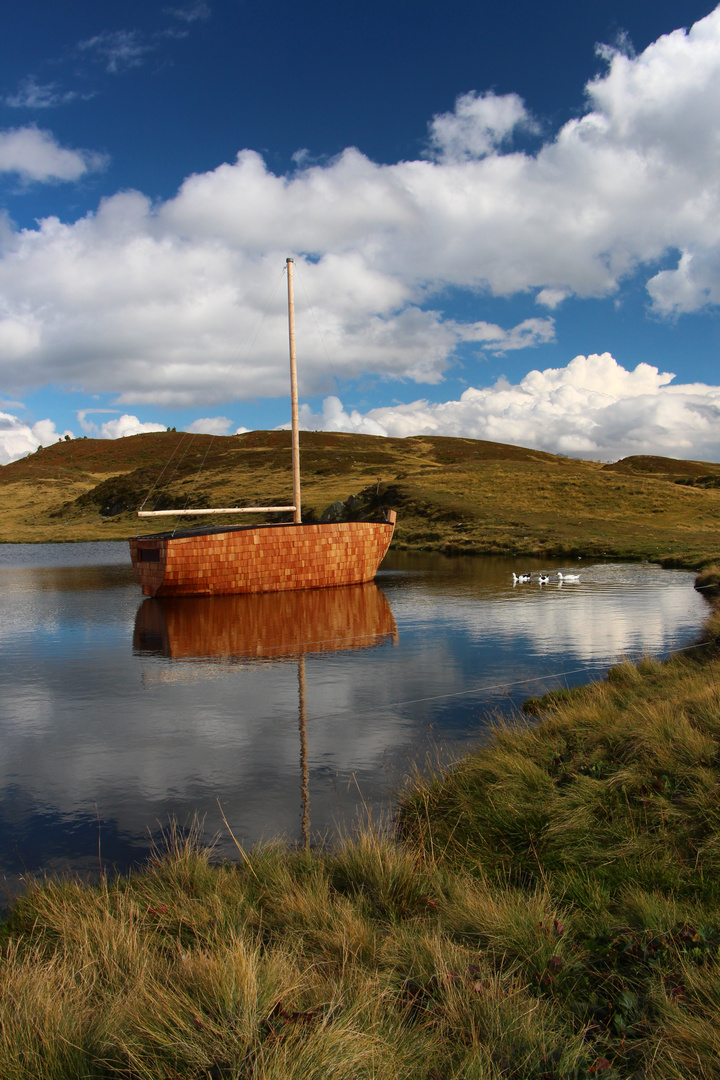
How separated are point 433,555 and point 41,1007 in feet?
124

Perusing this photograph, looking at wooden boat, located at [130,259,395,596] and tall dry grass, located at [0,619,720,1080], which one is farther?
wooden boat, located at [130,259,395,596]

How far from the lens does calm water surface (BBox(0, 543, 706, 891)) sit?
6836 mm

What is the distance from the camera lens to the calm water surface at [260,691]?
269 inches

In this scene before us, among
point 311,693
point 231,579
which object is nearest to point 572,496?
point 231,579

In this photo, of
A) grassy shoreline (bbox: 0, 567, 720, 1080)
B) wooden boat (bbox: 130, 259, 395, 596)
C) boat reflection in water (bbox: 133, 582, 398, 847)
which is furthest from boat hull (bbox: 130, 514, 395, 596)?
grassy shoreline (bbox: 0, 567, 720, 1080)

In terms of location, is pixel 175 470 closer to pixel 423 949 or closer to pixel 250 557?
pixel 250 557

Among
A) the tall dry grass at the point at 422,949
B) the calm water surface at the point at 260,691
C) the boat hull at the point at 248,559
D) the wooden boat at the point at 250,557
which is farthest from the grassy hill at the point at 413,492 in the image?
the tall dry grass at the point at 422,949

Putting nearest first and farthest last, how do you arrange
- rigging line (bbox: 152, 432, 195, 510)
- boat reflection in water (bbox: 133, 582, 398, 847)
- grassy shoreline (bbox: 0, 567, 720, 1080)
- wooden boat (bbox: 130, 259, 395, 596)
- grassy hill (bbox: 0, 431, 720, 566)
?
grassy shoreline (bbox: 0, 567, 720, 1080) → boat reflection in water (bbox: 133, 582, 398, 847) → wooden boat (bbox: 130, 259, 395, 596) → grassy hill (bbox: 0, 431, 720, 566) → rigging line (bbox: 152, 432, 195, 510)

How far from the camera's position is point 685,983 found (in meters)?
3.47

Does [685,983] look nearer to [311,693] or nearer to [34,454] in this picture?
[311,693]

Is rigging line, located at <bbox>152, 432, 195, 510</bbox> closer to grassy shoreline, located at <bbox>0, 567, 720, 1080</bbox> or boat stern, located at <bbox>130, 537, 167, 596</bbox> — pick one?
boat stern, located at <bbox>130, 537, 167, 596</bbox>

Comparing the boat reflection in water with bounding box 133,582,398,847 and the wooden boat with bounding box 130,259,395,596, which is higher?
the wooden boat with bounding box 130,259,395,596

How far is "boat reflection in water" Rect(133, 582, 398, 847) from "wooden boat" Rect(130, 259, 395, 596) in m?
0.47

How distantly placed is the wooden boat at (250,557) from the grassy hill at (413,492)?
16729 millimetres
